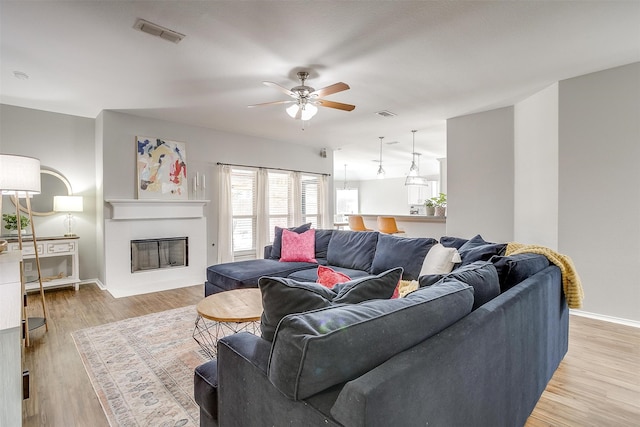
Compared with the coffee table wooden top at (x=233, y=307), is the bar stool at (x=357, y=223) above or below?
above

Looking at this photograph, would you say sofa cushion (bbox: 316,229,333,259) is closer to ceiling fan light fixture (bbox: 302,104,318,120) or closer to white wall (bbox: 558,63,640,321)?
ceiling fan light fixture (bbox: 302,104,318,120)

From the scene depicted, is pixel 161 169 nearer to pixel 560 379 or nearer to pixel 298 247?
pixel 298 247

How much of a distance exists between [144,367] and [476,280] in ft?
7.80

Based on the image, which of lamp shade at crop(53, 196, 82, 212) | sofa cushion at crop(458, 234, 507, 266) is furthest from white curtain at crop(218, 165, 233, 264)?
sofa cushion at crop(458, 234, 507, 266)

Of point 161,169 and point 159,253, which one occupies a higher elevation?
point 161,169

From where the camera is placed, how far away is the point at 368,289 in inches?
50.4

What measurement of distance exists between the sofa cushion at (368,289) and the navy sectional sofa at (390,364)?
17mm

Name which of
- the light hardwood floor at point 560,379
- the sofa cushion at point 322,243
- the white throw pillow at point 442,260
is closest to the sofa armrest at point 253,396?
the light hardwood floor at point 560,379

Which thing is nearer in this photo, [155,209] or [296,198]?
[155,209]

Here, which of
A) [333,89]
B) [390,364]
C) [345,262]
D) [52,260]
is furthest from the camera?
[52,260]

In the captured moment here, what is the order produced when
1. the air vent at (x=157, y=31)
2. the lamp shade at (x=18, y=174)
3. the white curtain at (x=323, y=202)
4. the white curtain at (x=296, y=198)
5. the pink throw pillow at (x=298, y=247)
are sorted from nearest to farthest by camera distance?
the air vent at (x=157, y=31), the lamp shade at (x=18, y=174), the pink throw pillow at (x=298, y=247), the white curtain at (x=296, y=198), the white curtain at (x=323, y=202)

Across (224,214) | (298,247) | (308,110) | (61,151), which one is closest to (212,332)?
(298,247)

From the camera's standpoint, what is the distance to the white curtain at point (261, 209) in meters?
6.10

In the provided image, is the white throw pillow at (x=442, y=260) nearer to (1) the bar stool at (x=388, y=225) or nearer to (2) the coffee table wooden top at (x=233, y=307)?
(2) the coffee table wooden top at (x=233, y=307)
